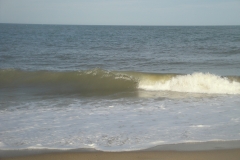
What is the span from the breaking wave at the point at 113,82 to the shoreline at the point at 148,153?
675 centimetres

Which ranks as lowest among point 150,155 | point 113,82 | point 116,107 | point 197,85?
point 150,155

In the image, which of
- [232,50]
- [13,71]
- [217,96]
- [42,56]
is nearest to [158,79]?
[217,96]

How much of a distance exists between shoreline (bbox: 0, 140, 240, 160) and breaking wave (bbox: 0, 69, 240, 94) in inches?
266

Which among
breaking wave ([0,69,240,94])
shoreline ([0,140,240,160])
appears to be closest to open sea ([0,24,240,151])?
Answer: breaking wave ([0,69,240,94])

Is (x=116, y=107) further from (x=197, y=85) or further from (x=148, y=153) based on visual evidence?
(x=197, y=85)

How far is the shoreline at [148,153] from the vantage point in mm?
5328

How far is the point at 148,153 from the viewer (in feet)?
17.9

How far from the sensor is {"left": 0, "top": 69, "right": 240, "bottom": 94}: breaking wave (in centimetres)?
1280

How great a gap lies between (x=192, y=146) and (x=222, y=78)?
8041 millimetres

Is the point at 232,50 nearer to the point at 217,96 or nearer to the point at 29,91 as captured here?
the point at 217,96

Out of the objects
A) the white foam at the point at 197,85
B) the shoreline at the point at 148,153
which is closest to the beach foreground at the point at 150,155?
the shoreline at the point at 148,153

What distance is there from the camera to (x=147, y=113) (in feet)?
27.2

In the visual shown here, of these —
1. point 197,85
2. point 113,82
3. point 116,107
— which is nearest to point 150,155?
point 116,107

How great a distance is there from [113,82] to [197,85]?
3484mm
